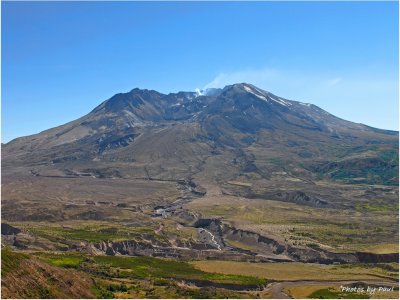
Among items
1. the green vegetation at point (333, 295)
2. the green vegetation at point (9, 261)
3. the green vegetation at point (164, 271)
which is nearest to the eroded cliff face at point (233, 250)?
the green vegetation at point (164, 271)

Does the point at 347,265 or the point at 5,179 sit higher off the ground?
the point at 5,179

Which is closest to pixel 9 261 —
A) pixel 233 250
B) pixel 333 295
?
pixel 333 295

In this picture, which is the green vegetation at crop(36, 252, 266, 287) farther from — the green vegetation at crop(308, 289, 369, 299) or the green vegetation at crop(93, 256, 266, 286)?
the green vegetation at crop(308, 289, 369, 299)

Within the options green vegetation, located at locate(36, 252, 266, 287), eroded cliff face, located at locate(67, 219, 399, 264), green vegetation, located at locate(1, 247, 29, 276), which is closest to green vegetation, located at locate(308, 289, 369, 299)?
green vegetation, located at locate(36, 252, 266, 287)

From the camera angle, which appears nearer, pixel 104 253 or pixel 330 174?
pixel 104 253

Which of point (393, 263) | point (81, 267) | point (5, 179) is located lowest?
point (393, 263)

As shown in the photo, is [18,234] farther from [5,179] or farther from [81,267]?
[5,179]

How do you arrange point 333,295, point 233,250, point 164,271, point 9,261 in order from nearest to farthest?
point 9,261 → point 333,295 → point 164,271 → point 233,250

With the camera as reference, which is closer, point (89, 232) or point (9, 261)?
point (9, 261)

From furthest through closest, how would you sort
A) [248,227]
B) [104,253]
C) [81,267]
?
[248,227], [104,253], [81,267]

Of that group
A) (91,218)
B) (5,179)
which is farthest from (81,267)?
(5,179)

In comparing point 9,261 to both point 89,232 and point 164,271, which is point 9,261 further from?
point 89,232
